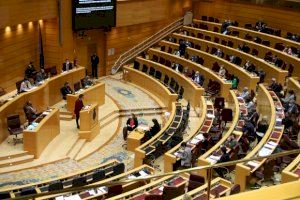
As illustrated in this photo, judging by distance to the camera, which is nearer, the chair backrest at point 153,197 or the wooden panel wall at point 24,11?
the chair backrest at point 153,197

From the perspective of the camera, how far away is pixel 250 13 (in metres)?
22.5

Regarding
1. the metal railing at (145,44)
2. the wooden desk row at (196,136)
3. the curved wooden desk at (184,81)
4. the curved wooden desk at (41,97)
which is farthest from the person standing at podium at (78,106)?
the metal railing at (145,44)

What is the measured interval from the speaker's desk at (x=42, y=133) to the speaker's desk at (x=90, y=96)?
154cm

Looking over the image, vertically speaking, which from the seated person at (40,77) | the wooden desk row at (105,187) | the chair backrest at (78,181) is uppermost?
the seated person at (40,77)

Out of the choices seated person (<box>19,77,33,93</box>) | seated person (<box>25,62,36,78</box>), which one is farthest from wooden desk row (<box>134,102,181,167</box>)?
seated person (<box>25,62,36,78</box>)

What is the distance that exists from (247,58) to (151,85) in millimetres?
4133

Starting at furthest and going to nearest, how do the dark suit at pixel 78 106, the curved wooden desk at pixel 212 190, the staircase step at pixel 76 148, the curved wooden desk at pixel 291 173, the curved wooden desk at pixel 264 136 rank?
the dark suit at pixel 78 106 → the staircase step at pixel 76 148 → the curved wooden desk at pixel 264 136 → the curved wooden desk at pixel 291 173 → the curved wooden desk at pixel 212 190

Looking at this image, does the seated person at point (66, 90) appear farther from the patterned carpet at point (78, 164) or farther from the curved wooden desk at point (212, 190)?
the curved wooden desk at point (212, 190)

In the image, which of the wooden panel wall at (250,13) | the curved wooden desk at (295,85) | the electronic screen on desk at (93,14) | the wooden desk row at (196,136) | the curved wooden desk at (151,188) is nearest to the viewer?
the curved wooden desk at (151,188)

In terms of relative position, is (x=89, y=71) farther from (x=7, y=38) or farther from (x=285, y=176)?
(x=285, y=176)

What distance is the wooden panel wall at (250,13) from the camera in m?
20.9

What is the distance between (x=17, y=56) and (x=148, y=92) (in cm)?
552

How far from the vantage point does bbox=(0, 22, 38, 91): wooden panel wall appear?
16.5 m

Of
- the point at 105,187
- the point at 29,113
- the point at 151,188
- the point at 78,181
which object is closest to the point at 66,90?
the point at 29,113
